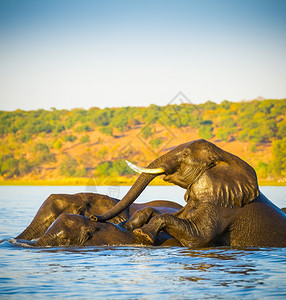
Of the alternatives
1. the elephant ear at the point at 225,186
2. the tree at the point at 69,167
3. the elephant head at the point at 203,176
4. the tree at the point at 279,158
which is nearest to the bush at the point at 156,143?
the tree at the point at 69,167

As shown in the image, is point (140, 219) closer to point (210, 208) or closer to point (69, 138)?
point (210, 208)

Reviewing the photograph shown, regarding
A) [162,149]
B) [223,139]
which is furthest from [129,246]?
[223,139]

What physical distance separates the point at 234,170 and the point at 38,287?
12.3ft

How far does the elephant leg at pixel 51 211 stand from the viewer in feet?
31.7

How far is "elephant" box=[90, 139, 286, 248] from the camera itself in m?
8.65

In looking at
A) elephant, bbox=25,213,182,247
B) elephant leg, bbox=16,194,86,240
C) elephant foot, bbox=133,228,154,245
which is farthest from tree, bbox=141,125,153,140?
elephant foot, bbox=133,228,154,245

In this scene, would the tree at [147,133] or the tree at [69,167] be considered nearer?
the tree at [147,133]

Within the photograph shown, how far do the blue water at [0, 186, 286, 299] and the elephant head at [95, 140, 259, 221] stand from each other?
75 centimetres

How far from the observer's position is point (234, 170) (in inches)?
357

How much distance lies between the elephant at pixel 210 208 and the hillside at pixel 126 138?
51167 millimetres

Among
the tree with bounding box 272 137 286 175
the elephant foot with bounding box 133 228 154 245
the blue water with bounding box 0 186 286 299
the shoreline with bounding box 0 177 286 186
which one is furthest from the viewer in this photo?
the tree with bounding box 272 137 286 175

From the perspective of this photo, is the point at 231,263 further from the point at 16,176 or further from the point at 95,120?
the point at 95,120

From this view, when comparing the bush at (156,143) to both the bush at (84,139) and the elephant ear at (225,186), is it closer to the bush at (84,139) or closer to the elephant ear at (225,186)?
the bush at (84,139)

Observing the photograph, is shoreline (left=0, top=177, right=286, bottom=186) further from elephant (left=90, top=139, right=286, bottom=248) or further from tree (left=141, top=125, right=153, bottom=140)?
elephant (left=90, top=139, right=286, bottom=248)
